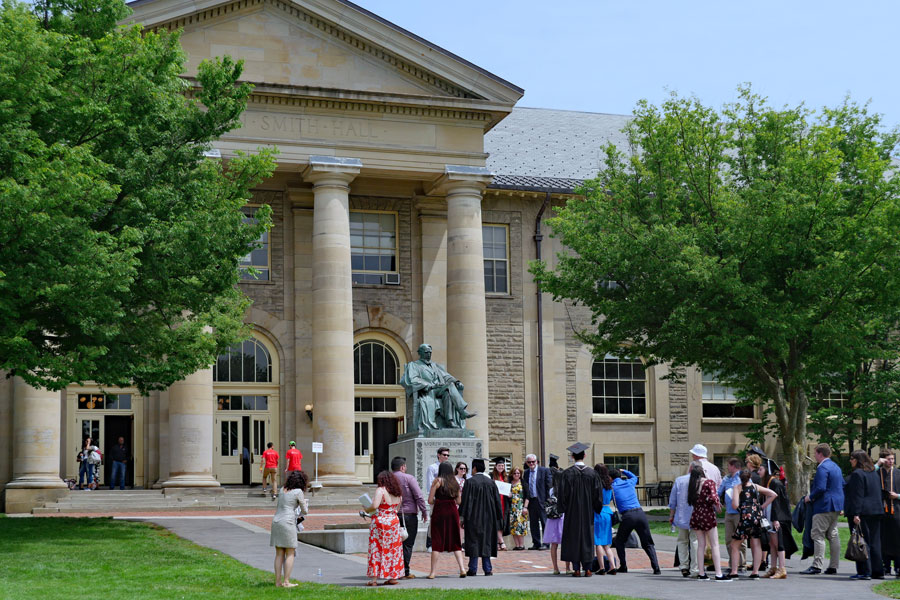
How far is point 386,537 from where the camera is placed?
50.9 feet

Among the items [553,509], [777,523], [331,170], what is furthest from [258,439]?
[777,523]

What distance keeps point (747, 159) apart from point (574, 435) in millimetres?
13743

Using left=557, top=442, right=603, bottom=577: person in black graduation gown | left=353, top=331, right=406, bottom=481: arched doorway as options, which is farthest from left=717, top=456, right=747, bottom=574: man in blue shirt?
left=353, top=331, right=406, bottom=481: arched doorway

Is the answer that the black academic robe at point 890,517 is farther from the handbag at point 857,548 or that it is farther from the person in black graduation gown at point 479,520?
the person in black graduation gown at point 479,520

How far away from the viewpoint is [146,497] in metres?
31.5

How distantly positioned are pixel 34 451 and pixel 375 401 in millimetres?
11404

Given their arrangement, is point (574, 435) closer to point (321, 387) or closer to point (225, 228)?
point (321, 387)

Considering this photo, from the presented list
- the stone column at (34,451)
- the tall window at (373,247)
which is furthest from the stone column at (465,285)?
the stone column at (34,451)

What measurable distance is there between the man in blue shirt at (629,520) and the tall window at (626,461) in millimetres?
25018

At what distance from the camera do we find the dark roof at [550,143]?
145 ft

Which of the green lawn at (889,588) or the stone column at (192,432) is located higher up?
the stone column at (192,432)

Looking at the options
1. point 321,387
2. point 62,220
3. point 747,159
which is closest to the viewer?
point 62,220

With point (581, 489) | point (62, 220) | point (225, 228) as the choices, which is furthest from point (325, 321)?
point (581, 489)

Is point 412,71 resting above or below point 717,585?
above
